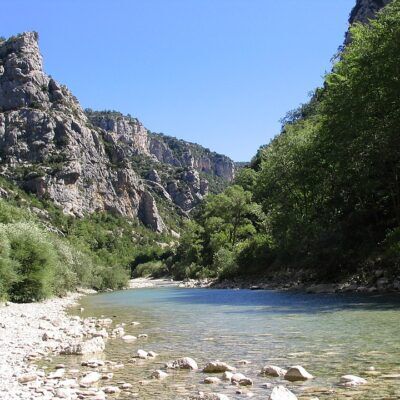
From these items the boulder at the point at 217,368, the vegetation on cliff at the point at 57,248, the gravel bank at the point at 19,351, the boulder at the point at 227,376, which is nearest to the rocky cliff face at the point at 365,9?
the vegetation on cliff at the point at 57,248

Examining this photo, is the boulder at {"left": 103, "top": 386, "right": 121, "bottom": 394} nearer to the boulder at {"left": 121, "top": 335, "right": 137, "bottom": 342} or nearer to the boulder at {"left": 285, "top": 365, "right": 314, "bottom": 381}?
the boulder at {"left": 285, "top": 365, "right": 314, "bottom": 381}

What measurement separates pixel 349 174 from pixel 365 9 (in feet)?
319

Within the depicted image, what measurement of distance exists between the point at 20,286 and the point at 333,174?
27.6 m

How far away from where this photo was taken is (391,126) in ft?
92.5

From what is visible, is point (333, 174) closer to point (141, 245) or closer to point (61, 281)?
point (61, 281)

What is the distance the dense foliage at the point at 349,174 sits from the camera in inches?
1131

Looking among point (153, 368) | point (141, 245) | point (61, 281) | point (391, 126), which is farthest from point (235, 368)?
point (141, 245)

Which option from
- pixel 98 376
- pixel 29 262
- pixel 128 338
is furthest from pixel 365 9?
pixel 98 376

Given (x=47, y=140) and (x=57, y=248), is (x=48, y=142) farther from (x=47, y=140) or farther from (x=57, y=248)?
(x=57, y=248)

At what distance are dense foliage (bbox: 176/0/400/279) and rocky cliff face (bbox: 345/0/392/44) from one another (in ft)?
242

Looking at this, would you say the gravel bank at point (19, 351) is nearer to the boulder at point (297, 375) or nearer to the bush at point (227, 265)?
the boulder at point (297, 375)

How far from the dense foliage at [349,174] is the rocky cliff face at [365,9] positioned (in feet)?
242

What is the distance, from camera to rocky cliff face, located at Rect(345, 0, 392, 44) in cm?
10643

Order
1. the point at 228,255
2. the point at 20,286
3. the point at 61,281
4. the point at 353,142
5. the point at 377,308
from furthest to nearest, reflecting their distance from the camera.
A: the point at 228,255 < the point at 61,281 < the point at 20,286 < the point at 353,142 < the point at 377,308
